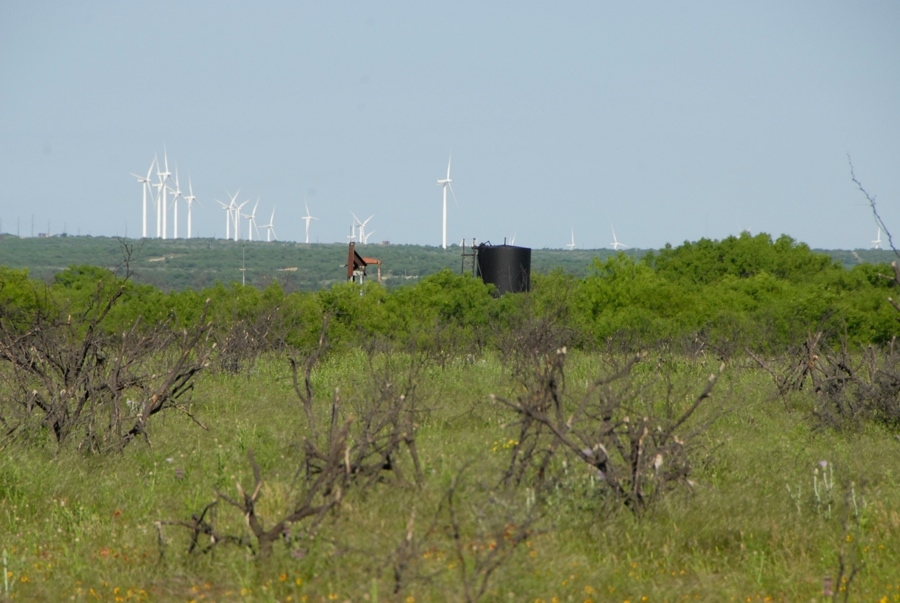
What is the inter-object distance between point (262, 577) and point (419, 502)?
1.34 m

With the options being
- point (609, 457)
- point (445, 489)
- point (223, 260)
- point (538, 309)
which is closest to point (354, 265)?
point (538, 309)

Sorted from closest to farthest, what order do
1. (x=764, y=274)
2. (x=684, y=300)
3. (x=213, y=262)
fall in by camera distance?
(x=684, y=300), (x=764, y=274), (x=213, y=262)

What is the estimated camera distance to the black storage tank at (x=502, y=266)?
43.0 m

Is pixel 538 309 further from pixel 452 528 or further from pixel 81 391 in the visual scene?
pixel 452 528

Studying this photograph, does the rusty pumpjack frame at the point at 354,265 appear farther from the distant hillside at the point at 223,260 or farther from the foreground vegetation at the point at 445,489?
the distant hillside at the point at 223,260

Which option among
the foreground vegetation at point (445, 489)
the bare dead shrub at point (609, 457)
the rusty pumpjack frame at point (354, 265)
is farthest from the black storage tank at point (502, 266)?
the bare dead shrub at point (609, 457)

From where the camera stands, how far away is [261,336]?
18.7m

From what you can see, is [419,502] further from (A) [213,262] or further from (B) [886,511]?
(A) [213,262]

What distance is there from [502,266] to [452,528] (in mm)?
37917

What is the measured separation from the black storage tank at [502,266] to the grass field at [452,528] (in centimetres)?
3287

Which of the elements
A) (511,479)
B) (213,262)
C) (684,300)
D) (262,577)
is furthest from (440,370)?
(213,262)

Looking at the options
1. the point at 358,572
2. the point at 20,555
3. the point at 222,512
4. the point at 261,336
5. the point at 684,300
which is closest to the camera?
the point at 358,572

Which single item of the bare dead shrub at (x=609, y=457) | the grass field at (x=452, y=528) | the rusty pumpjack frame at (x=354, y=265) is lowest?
the grass field at (x=452, y=528)

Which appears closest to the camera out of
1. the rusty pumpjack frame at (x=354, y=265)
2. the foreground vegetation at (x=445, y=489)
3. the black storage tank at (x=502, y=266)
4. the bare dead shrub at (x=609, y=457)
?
the foreground vegetation at (x=445, y=489)
